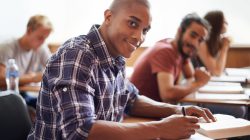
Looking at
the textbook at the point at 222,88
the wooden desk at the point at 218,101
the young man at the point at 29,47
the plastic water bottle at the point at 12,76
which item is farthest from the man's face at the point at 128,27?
the young man at the point at 29,47

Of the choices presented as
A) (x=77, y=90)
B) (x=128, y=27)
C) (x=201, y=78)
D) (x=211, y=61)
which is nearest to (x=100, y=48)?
(x=128, y=27)

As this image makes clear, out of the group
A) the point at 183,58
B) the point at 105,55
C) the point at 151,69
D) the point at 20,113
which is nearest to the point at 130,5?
the point at 105,55

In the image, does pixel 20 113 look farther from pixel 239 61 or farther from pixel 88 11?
pixel 239 61

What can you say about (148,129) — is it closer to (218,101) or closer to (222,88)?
(218,101)

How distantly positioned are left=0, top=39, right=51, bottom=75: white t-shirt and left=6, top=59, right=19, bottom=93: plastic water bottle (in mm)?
52

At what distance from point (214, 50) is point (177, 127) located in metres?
2.30

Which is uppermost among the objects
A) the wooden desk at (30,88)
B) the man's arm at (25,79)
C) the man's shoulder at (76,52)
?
the man's shoulder at (76,52)

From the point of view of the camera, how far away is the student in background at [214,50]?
316 cm

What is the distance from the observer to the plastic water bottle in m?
2.67

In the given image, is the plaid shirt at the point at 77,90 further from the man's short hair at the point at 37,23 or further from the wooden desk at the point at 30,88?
the man's short hair at the point at 37,23

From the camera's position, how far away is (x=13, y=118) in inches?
52.1

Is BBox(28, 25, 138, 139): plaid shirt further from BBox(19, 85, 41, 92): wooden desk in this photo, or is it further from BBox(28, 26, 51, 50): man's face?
BBox(28, 26, 51, 50): man's face

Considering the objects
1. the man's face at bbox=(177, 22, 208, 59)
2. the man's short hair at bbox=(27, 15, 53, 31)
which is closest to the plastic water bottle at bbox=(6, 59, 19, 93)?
the man's short hair at bbox=(27, 15, 53, 31)

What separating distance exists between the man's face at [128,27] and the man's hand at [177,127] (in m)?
0.30
